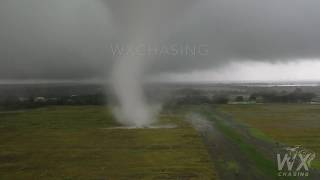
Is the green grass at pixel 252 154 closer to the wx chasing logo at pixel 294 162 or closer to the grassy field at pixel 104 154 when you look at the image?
the wx chasing logo at pixel 294 162

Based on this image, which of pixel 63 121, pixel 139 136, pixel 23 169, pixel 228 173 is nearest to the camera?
pixel 228 173

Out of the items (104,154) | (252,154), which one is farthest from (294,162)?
(104,154)

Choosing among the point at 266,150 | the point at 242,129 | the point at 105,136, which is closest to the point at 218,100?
the point at 242,129

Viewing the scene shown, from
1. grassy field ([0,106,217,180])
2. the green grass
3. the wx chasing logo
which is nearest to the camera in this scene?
the wx chasing logo

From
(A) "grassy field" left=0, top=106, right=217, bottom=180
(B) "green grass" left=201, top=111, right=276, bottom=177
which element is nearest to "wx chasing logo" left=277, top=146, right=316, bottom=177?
(B) "green grass" left=201, top=111, right=276, bottom=177

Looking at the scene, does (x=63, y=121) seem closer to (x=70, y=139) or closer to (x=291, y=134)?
(x=70, y=139)

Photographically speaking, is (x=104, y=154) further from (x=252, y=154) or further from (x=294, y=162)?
(x=294, y=162)

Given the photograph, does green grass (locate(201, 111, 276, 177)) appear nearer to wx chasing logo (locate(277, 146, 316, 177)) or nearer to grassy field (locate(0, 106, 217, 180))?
wx chasing logo (locate(277, 146, 316, 177))
